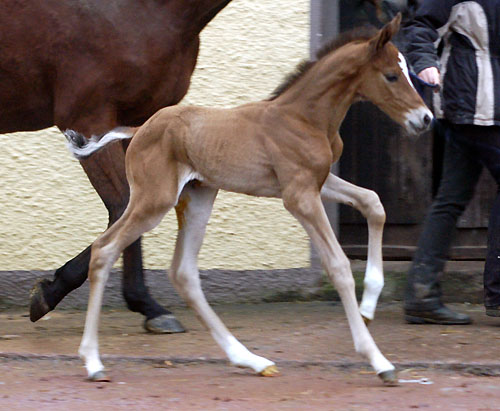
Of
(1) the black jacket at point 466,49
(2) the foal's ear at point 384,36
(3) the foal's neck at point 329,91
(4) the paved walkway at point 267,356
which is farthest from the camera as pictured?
(1) the black jacket at point 466,49

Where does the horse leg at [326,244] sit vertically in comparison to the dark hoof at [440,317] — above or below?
above

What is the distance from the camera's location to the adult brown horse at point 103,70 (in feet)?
15.8

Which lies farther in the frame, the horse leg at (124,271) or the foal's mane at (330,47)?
the horse leg at (124,271)

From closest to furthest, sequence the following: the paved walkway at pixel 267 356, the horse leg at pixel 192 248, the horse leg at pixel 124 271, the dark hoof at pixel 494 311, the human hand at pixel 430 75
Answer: the paved walkway at pixel 267 356 < the horse leg at pixel 192 248 < the human hand at pixel 430 75 < the horse leg at pixel 124 271 < the dark hoof at pixel 494 311

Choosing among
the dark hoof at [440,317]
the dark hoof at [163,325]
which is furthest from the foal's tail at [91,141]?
the dark hoof at [440,317]

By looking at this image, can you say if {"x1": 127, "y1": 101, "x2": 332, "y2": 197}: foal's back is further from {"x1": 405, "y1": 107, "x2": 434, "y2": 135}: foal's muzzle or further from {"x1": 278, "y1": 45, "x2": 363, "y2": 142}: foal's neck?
{"x1": 405, "y1": 107, "x2": 434, "y2": 135}: foal's muzzle

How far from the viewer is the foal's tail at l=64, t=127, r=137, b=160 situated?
4.20 m

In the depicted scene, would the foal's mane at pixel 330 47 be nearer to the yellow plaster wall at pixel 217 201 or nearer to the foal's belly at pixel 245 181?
the foal's belly at pixel 245 181

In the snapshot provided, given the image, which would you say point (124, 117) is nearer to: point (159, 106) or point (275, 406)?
point (159, 106)

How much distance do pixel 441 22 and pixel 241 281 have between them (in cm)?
199

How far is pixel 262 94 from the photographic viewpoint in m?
5.78

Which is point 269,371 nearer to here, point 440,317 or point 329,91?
point 329,91

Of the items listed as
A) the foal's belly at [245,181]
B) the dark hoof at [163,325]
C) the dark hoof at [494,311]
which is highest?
the foal's belly at [245,181]

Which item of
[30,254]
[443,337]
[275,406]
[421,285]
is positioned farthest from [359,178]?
[275,406]
